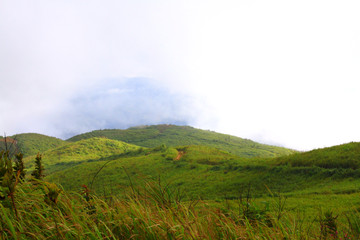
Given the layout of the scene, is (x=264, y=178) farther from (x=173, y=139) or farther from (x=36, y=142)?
(x=36, y=142)

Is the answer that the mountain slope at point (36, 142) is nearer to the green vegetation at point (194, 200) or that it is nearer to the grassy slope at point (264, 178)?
the green vegetation at point (194, 200)

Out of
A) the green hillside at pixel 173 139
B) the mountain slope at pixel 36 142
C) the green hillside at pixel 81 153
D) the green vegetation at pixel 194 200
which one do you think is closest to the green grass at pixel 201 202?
the green vegetation at pixel 194 200

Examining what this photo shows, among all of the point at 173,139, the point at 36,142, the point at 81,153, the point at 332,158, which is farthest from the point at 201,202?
the point at 36,142

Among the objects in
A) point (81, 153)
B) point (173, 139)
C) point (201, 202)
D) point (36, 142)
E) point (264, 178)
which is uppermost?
point (173, 139)

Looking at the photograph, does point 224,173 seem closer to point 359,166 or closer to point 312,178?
point 312,178

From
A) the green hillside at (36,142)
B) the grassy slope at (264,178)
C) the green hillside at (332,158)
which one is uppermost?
the green hillside at (36,142)

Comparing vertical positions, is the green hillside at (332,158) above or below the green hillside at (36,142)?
below

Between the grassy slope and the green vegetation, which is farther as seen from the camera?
the grassy slope

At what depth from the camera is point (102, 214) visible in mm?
2686

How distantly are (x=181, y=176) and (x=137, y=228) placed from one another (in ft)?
129

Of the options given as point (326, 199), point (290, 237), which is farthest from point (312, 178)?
point (290, 237)

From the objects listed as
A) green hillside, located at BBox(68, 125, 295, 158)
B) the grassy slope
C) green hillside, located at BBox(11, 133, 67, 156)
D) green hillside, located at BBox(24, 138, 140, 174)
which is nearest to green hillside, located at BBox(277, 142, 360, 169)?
the grassy slope

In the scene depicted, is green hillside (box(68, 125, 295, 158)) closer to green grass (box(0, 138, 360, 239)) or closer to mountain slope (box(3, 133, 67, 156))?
mountain slope (box(3, 133, 67, 156))

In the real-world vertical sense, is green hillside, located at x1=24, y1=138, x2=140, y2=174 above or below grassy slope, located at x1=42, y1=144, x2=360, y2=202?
above
